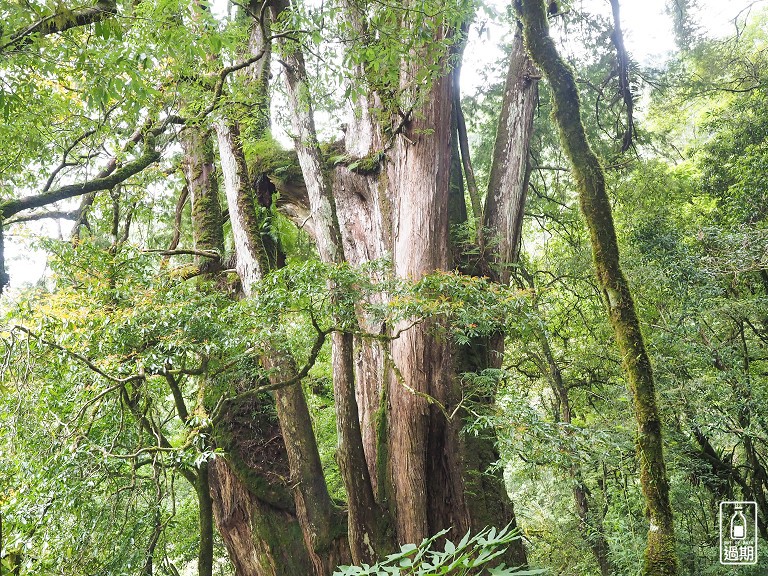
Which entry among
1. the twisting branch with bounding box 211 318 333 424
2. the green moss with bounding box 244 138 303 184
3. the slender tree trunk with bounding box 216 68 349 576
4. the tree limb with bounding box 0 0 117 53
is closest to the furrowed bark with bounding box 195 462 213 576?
the slender tree trunk with bounding box 216 68 349 576

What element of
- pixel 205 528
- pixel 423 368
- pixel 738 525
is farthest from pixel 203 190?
pixel 738 525

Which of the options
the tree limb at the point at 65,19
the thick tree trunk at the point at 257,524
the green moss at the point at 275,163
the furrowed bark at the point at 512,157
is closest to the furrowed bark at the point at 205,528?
the thick tree trunk at the point at 257,524

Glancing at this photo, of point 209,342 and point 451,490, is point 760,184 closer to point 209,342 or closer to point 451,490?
point 451,490

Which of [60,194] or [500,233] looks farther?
[500,233]

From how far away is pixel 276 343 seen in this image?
4270mm

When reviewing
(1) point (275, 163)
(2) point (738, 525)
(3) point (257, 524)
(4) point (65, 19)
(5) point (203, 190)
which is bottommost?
(2) point (738, 525)

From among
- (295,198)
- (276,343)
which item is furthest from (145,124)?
(276,343)

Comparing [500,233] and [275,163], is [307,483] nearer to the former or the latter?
[500,233]

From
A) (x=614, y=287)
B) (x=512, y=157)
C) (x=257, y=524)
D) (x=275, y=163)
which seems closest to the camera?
(x=614, y=287)

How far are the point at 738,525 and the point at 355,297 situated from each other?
682cm

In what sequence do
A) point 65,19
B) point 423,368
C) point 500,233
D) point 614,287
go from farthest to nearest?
point 500,233 < point 423,368 < point 614,287 < point 65,19

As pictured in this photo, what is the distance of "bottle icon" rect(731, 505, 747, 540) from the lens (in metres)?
7.22

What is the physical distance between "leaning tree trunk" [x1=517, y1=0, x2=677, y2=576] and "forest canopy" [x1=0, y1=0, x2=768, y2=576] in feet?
0.05

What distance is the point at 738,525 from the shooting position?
7516mm
